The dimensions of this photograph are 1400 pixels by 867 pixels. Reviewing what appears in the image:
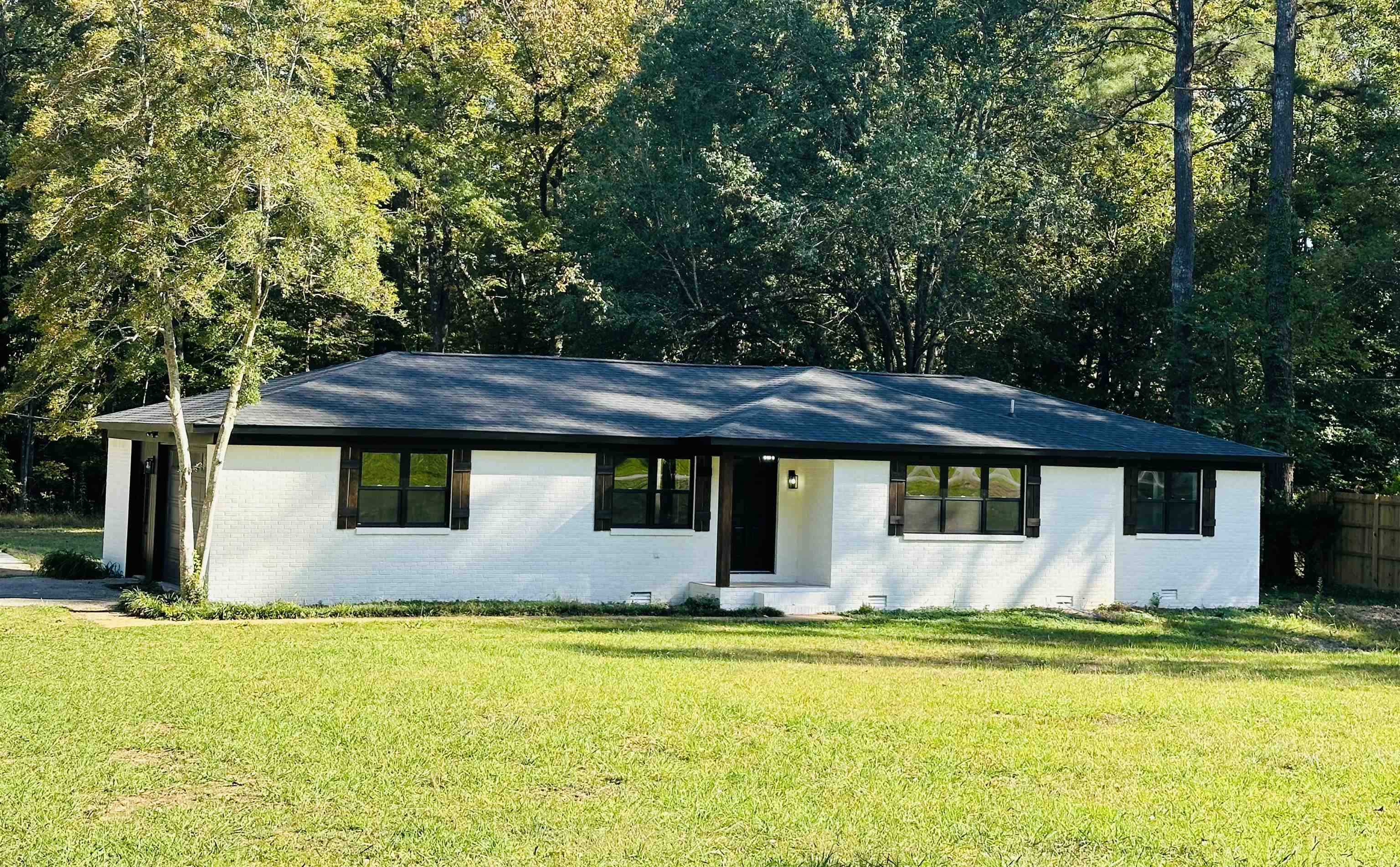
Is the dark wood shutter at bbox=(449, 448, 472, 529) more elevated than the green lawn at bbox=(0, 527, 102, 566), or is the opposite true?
the dark wood shutter at bbox=(449, 448, 472, 529)

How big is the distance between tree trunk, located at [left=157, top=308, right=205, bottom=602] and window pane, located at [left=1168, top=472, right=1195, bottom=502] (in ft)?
51.3

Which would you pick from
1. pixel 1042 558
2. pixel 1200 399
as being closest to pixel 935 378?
pixel 1042 558

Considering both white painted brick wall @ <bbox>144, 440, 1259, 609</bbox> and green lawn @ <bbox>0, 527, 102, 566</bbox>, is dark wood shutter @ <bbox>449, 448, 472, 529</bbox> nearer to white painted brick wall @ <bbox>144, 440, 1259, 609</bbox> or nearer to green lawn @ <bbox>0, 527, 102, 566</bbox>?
white painted brick wall @ <bbox>144, 440, 1259, 609</bbox>

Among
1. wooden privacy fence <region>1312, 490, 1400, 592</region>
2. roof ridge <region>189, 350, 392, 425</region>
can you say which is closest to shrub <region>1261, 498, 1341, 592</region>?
wooden privacy fence <region>1312, 490, 1400, 592</region>

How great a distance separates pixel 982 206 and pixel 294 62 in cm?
1890

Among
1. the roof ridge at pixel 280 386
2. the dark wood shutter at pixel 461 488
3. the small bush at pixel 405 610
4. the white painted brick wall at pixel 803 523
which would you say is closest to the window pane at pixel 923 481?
the white painted brick wall at pixel 803 523

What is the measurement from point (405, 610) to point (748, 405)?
662 cm

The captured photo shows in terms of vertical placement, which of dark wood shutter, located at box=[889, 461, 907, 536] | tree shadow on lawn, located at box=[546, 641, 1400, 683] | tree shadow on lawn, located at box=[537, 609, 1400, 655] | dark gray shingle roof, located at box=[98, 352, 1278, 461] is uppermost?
dark gray shingle roof, located at box=[98, 352, 1278, 461]

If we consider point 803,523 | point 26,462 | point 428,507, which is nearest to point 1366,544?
point 803,523

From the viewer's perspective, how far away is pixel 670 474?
67.9ft

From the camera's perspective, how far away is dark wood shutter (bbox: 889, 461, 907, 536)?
2056 centimetres

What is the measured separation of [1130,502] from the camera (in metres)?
22.4

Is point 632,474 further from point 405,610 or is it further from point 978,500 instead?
point 978,500

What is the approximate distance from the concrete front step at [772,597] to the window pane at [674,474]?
5.11 feet
